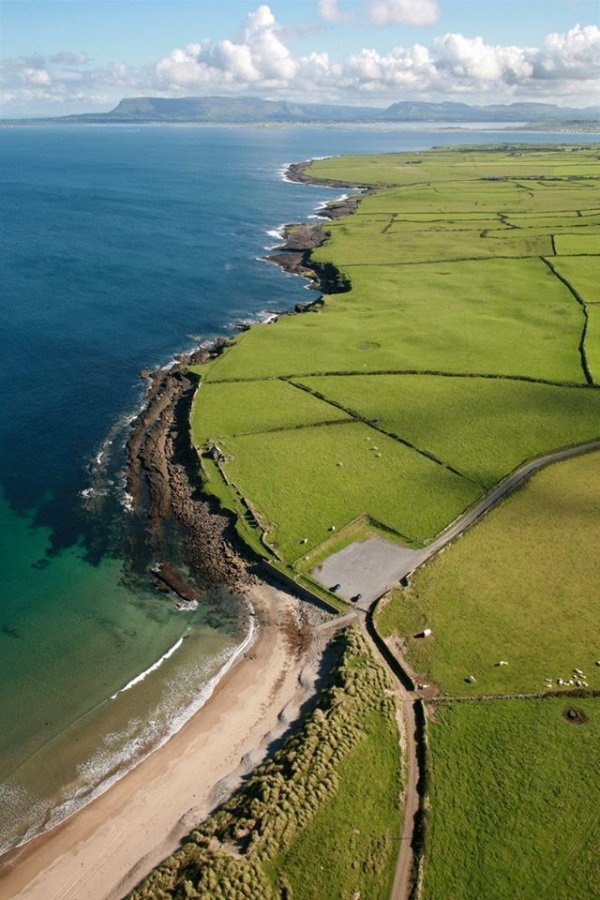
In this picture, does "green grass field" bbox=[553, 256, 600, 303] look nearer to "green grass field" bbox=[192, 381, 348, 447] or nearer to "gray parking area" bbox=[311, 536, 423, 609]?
"green grass field" bbox=[192, 381, 348, 447]

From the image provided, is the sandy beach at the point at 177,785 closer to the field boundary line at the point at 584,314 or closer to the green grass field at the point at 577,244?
the field boundary line at the point at 584,314

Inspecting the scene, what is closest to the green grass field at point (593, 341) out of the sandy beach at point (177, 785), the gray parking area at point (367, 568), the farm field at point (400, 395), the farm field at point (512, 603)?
the farm field at point (400, 395)

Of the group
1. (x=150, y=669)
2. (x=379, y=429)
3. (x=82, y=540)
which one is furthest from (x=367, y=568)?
(x=82, y=540)

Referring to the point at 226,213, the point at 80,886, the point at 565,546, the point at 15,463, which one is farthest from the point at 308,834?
the point at 226,213

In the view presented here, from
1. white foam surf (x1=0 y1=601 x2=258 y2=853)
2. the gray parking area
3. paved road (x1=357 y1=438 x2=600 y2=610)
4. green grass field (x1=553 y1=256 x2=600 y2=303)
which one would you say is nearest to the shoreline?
white foam surf (x1=0 y1=601 x2=258 y2=853)

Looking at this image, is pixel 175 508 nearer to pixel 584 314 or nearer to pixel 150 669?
pixel 150 669
